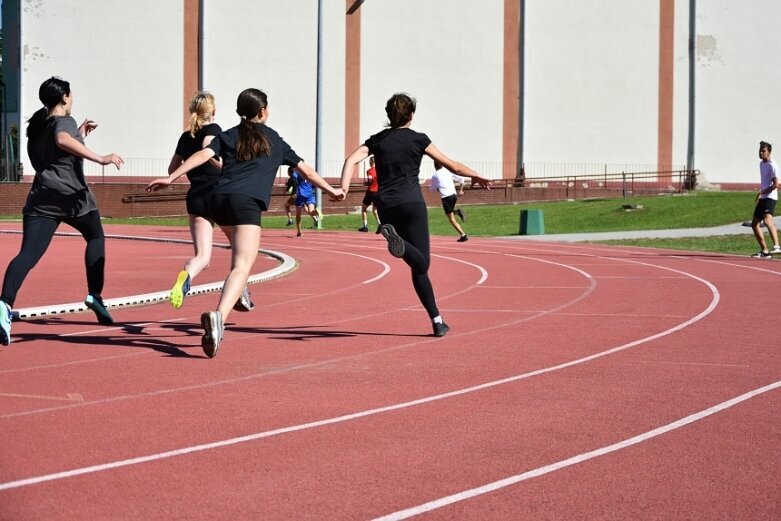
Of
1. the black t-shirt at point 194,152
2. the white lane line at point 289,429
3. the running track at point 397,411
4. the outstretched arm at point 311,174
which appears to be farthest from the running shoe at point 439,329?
the black t-shirt at point 194,152

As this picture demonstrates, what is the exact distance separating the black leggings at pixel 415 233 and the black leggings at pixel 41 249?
2445 millimetres

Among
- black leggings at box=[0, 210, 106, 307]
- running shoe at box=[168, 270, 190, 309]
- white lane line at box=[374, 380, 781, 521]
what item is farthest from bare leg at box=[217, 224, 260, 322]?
white lane line at box=[374, 380, 781, 521]

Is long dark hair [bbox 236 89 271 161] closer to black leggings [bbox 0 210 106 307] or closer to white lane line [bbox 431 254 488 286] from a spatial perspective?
black leggings [bbox 0 210 106 307]

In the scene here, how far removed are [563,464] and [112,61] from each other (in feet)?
142

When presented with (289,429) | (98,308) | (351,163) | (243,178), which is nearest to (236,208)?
(243,178)

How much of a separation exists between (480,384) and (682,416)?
4.77 feet

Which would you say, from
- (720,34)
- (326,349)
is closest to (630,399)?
(326,349)

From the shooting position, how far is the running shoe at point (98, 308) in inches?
411

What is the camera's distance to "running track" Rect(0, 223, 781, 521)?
491 cm

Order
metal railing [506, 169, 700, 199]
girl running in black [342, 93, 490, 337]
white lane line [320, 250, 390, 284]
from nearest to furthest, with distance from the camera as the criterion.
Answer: girl running in black [342, 93, 490, 337], white lane line [320, 250, 390, 284], metal railing [506, 169, 700, 199]

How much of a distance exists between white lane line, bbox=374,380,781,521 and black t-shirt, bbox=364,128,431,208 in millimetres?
3520

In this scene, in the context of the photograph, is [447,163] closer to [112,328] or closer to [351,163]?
[351,163]

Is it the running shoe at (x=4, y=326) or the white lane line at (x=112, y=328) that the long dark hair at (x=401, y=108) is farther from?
the running shoe at (x=4, y=326)

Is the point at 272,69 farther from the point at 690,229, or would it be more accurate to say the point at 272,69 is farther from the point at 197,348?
the point at 197,348
